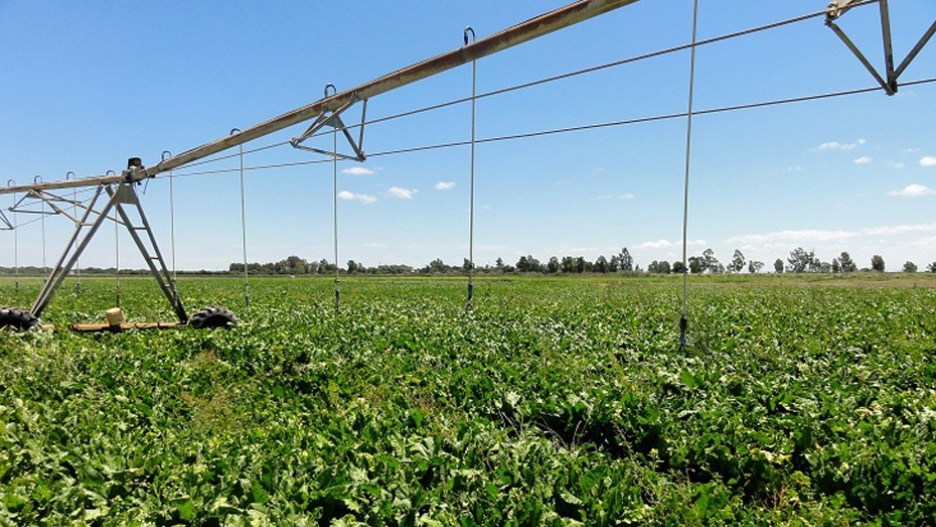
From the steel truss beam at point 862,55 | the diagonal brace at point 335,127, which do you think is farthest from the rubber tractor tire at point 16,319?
the steel truss beam at point 862,55

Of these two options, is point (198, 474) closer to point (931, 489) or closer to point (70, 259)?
point (931, 489)

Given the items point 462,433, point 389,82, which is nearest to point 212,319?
point 389,82

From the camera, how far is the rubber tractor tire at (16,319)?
30.4ft

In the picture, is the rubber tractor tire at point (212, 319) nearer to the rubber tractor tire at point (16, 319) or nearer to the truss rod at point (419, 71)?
the rubber tractor tire at point (16, 319)

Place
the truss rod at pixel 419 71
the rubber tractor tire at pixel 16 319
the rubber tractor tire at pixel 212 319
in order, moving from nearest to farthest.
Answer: the truss rod at pixel 419 71 → the rubber tractor tire at pixel 16 319 → the rubber tractor tire at pixel 212 319

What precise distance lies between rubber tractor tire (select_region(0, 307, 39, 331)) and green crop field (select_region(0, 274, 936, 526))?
2.95ft

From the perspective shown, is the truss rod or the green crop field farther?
the truss rod

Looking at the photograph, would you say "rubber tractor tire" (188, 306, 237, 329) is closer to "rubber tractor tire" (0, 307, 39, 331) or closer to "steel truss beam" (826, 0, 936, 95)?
"rubber tractor tire" (0, 307, 39, 331)

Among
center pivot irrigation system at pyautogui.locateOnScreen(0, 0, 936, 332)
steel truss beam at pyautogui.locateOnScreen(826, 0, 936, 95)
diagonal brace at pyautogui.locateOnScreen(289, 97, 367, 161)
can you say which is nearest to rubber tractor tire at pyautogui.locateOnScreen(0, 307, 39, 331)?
center pivot irrigation system at pyautogui.locateOnScreen(0, 0, 936, 332)

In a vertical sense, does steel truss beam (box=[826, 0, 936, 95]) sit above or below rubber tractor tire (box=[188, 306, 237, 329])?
above

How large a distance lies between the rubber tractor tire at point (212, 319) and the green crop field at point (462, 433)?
1.56m

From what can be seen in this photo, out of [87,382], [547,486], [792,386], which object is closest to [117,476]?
[547,486]

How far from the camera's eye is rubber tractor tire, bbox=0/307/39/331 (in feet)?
30.4

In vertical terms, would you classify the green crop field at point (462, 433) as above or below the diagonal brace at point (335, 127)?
below
